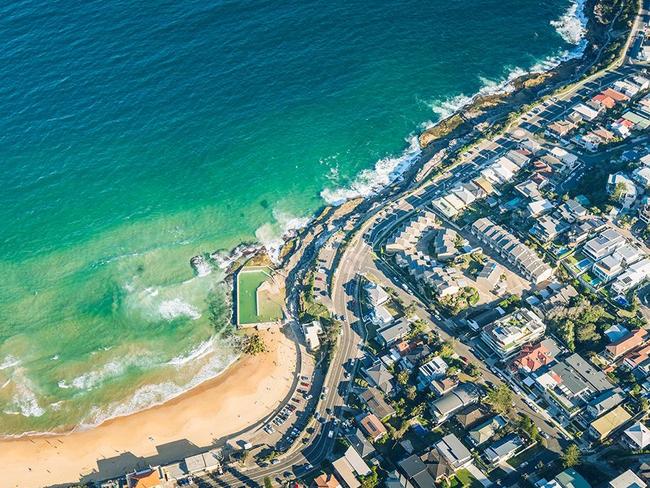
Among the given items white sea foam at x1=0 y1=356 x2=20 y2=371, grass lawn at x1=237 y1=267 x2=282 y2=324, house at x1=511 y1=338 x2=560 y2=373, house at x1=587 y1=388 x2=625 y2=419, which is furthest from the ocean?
house at x1=587 y1=388 x2=625 y2=419

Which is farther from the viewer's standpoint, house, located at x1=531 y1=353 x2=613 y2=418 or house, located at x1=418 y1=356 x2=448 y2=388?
house, located at x1=418 y1=356 x2=448 y2=388

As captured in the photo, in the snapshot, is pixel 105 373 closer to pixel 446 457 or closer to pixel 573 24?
pixel 446 457

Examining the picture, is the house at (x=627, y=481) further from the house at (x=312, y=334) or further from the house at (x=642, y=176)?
the house at (x=642, y=176)

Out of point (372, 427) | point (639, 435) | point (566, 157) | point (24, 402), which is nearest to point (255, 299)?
point (372, 427)

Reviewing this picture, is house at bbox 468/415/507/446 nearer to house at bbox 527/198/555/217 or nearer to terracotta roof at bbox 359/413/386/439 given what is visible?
terracotta roof at bbox 359/413/386/439

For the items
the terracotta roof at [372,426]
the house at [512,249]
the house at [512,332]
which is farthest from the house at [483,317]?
the terracotta roof at [372,426]

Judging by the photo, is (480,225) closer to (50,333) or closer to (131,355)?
(131,355)
